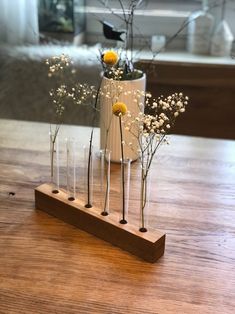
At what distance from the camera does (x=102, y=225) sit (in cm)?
108

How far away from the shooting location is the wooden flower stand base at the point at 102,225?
1.01 metres

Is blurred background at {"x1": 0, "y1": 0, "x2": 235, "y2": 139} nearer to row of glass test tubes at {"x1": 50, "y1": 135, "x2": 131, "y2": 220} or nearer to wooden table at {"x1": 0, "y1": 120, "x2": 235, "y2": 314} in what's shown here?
row of glass test tubes at {"x1": 50, "y1": 135, "x2": 131, "y2": 220}

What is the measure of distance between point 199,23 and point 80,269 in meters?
1.87

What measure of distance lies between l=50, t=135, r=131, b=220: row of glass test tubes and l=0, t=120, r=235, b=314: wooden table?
0.07 m

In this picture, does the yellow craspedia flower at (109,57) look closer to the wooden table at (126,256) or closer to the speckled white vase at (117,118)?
the speckled white vase at (117,118)

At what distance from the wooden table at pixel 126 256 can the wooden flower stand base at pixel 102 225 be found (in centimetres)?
2

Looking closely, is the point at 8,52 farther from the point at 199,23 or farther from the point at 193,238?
the point at 193,238

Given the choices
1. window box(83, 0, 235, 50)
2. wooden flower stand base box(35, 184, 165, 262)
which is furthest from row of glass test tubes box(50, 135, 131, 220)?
window box(83, 0, 235, 50)

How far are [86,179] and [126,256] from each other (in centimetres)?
32

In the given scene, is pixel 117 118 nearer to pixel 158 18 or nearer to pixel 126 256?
pixel 126 256

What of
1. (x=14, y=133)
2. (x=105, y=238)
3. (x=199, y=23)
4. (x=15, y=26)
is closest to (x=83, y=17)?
(x=15, y=26)

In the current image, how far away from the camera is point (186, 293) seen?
0.94 metres

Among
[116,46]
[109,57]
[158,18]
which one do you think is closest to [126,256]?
[109,57]

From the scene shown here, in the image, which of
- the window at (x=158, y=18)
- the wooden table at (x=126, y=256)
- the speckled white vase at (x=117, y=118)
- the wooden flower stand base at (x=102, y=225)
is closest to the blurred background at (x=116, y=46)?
the window at (x=158, y=18)
